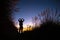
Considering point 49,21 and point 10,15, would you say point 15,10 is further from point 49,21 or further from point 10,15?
point 49,21

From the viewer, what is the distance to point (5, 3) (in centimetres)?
1076

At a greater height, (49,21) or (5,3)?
(5,3)

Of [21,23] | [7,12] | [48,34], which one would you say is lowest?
[48,34]

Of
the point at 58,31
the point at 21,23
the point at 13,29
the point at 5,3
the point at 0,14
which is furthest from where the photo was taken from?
the point at 13,29

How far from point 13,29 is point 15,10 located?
145 centimetres

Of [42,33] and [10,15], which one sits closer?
[42,33]

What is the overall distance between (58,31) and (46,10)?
5.87 feet

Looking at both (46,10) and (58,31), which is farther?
(46,10)

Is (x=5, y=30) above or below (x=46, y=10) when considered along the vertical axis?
below

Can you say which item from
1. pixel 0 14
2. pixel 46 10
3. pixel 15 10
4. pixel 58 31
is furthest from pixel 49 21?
pixel 0 14

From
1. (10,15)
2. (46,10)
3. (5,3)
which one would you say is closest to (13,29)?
(10,15)

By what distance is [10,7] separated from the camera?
1106 cm

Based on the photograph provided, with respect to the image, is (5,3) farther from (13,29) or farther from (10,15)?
(13,29)

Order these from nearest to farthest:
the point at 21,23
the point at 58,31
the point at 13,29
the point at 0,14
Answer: the point at 21,23 < the point at 58,31 < the point at 0,14 < the point at 13,29
